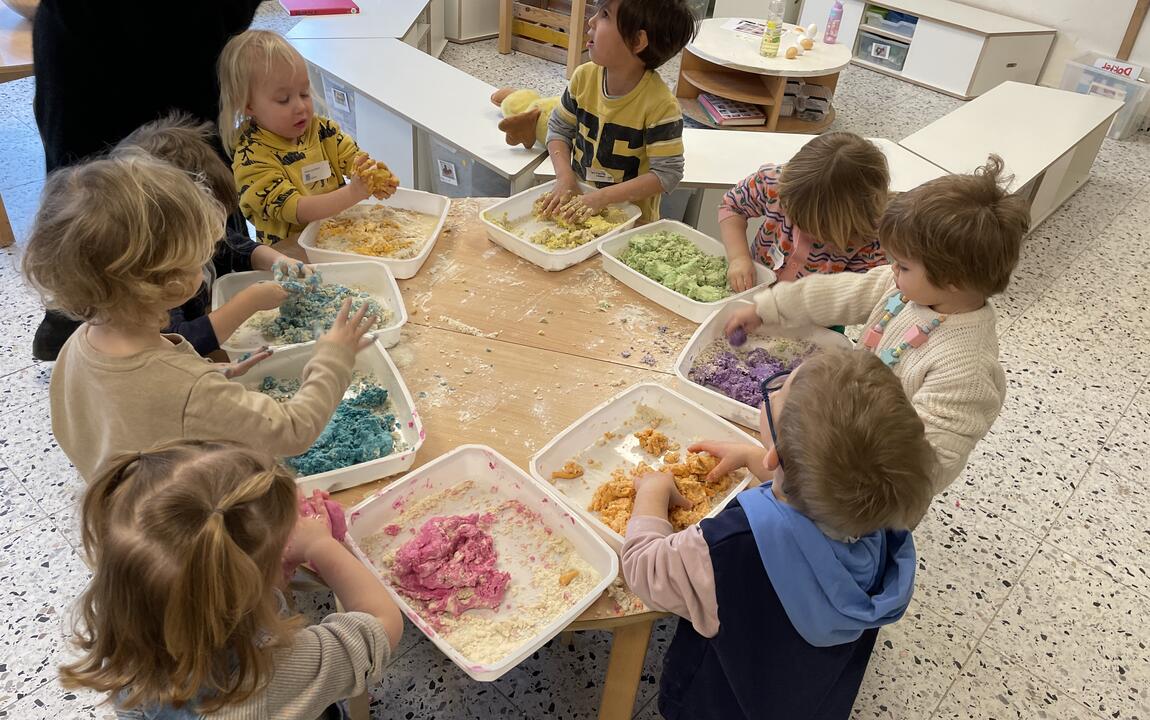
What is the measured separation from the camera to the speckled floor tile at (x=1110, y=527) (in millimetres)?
2191

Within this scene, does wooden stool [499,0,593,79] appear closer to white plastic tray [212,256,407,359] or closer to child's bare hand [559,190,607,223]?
child's bare hand [559,190,607,223]

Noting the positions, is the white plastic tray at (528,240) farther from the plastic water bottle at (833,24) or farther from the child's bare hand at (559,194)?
the plastic water bottle at (833,24)

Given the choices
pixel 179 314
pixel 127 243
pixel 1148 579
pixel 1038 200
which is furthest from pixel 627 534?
pixel 1038 200

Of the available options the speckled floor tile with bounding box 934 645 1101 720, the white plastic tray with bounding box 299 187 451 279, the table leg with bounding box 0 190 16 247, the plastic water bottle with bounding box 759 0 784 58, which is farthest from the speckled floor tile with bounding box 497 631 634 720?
the plastic water bottle with bounding box 759 0 784 58

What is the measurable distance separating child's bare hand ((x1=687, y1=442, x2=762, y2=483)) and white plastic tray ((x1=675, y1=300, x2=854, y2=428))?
0.33 feet

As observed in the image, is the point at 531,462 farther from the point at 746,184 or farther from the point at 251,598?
the point at 746,184

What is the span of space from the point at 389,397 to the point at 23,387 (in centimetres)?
165

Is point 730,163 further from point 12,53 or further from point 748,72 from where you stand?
point 12,53

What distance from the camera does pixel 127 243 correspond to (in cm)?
109

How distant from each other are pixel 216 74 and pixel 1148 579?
→ 2.89m

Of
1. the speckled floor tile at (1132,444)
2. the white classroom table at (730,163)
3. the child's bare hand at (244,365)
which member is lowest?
the speckled floor tile at (1132,444)

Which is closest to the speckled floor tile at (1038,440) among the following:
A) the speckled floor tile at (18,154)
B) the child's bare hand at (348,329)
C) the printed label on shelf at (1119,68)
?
the child's bare hand at (348,329)

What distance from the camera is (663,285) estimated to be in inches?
70.7

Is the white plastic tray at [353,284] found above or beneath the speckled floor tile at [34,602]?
above
